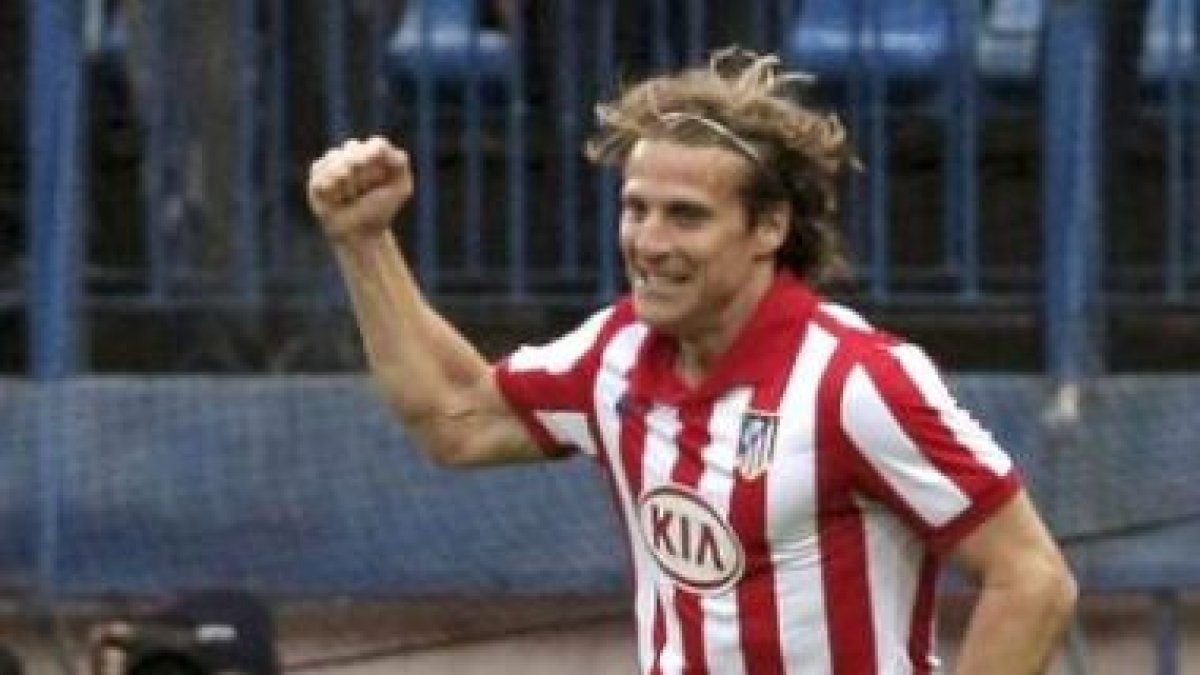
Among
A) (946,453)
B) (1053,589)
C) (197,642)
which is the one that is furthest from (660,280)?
(197,642)

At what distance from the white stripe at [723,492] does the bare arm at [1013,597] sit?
0.30 m

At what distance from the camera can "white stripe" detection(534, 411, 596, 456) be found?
18.7ft

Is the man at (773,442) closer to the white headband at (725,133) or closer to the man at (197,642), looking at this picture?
the white headband at (725,133)

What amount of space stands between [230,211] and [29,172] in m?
0.41

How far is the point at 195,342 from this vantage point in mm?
8531

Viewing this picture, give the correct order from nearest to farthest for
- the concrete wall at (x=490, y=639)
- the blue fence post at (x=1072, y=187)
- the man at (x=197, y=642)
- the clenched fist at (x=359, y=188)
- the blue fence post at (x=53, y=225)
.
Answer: the clenched fist at (x=359, y=188) → the man at (x=197, y=642) → the blue fence post at (x=1072, y=187) → the blue fence post at (x=53, y=225) → the concrete wall at (x=490, y=639)

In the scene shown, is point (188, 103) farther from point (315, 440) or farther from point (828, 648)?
point (828, 648)

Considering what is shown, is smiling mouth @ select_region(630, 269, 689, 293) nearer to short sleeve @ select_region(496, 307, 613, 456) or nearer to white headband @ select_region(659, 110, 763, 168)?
white headband @ select_region(659, 110, 763, 168)

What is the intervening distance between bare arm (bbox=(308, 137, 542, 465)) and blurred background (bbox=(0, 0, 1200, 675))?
251 centimetres

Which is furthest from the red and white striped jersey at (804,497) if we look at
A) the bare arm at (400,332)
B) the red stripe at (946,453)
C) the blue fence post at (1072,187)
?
the blue fence post at (1072,187)

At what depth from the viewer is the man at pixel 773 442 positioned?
5250mm

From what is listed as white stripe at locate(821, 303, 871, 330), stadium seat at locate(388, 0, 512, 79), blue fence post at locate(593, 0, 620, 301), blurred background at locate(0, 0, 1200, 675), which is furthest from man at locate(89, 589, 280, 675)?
white stripe at locate(821, 303, 871, 330)

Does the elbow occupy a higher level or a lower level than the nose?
lower

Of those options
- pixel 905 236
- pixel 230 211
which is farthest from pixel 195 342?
pixel 905 236
